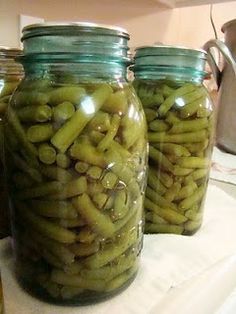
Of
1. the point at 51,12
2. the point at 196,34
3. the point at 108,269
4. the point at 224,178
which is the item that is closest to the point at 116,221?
the point at 108,269

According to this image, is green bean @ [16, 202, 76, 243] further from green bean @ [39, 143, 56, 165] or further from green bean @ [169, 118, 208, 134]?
green bean @ [169, 118, 208, 134]

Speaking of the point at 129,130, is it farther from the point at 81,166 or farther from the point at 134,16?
the point at 134,16

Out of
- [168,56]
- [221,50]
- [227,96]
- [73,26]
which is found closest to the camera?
[73,26]

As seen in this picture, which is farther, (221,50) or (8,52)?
(221,50)

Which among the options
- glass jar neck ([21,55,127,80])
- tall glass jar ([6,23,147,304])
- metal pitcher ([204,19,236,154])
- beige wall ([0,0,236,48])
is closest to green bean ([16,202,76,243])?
tall glass jar ([6,23,147,304])

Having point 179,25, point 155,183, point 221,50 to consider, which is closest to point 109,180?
point 155,183

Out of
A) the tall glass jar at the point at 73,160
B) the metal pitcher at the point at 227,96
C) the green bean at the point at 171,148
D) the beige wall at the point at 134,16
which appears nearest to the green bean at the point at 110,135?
the tall glass jar at the point at 73,160

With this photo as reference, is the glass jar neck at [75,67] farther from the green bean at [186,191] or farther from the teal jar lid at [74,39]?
the green bean at [186,191]
